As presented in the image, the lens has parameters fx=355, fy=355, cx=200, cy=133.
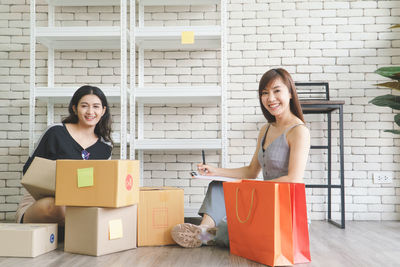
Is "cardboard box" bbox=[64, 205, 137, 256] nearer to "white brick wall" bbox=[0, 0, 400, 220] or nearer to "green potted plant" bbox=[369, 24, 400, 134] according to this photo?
"white brick wall" bbox=[0, 0, 400, 220]

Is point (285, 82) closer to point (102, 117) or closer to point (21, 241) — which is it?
point (102, 117)

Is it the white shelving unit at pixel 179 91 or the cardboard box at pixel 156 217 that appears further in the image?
the white shelving unit at pixel 179 91

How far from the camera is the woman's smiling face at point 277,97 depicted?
1.98m

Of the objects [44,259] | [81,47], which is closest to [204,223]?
[44,259]

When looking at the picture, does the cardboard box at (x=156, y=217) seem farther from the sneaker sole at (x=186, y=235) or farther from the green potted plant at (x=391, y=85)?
the green potted plant at (x=391, y=85)

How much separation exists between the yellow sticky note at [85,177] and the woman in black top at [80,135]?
49 centimetres

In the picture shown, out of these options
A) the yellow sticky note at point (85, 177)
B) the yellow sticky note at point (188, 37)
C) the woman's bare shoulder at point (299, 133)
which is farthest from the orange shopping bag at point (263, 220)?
the yellow sticky note at point (188, 37)

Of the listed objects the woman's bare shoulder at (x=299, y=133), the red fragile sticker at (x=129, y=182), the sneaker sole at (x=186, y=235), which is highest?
the woman's bare shoulder at (x=299, y=133)

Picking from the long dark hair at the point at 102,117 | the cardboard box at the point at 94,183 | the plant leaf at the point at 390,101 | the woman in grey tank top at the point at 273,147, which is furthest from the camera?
the plant leaf at the point at 390,101

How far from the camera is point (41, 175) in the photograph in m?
2.10

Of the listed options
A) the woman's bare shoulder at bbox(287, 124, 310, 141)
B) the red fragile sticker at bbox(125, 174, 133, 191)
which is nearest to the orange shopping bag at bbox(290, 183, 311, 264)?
the woman's bare shoulder at bbox(287, 124, 310, 141)

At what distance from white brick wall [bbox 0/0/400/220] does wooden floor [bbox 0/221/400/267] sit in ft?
3.03

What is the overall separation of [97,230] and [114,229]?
0.36 ft

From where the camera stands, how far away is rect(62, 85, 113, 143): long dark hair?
2537 millimetres
